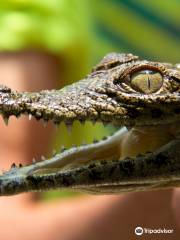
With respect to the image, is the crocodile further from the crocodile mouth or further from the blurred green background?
the blurred green background

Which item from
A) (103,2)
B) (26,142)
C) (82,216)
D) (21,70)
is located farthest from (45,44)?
(103,2)

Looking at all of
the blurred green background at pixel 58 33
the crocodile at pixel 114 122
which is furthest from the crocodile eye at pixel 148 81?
the blurred green background at pixel 58 33

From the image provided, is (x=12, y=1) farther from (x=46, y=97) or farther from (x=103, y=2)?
(x=103, y=2)

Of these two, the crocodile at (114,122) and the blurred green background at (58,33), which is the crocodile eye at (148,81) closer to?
the crocodile at (114,122)

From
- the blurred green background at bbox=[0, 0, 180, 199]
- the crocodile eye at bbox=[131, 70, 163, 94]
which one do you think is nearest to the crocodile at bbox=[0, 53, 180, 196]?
the crocodile eye at bbox=[131, 70, 163, 94]

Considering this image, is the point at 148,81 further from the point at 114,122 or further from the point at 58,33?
the point at 58,33

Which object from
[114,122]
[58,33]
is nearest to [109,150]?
[114,122]

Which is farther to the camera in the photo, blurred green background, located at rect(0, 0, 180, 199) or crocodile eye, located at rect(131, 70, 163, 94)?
blurred green background, located at rect(0, 0, 180, 199)

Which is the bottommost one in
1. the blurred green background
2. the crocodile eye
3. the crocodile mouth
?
the crocodile mouth
